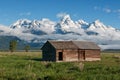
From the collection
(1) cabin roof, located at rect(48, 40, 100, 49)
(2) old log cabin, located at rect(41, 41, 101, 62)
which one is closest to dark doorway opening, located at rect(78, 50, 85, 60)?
(2) old log cabin, located at rect(41, 41, 101, 62)

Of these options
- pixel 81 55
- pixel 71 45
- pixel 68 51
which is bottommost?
pixel 81 55

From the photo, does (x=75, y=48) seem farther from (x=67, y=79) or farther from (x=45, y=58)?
(x=67, y=79)

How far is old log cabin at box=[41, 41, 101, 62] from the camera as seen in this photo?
271 feet

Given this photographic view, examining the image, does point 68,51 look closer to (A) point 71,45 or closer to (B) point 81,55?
(A) point 71,45

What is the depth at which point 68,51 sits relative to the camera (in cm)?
8400

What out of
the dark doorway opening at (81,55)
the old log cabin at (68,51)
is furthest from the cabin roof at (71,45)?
the dark doorway opening at (81,55)

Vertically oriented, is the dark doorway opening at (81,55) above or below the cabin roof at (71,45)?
below

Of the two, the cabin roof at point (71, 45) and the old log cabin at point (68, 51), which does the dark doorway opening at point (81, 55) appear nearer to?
the old log cabin at point (68, 51)

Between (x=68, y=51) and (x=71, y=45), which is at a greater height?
(x=71, y=45)

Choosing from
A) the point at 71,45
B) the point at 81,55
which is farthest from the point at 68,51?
the point at 81,55

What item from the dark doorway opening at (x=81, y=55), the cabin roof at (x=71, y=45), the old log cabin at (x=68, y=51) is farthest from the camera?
the dark doorway opening at (x=81, y=55)

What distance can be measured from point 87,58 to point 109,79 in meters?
54.2

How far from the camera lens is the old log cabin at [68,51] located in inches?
3248

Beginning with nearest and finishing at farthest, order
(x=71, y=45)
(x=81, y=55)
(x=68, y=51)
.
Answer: (x=68, y=51) → (x=81, y=55) → (x=71, y=45)
